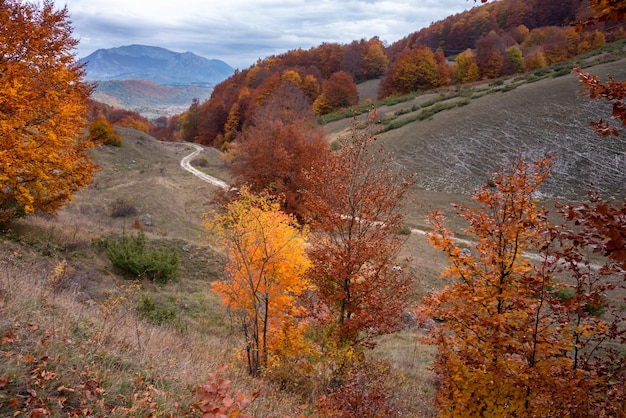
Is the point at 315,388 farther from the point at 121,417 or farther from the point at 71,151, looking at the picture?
the point at 71,151

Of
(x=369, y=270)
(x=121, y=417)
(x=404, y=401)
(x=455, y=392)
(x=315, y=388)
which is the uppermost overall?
(x=121, y=417)

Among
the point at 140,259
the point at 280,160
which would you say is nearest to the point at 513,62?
the point at 280,160

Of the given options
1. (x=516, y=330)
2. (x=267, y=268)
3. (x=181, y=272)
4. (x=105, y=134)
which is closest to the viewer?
(x=516, y=330)

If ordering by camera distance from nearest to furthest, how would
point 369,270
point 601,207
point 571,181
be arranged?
A: point 601,207
point 369,270
point 571,181

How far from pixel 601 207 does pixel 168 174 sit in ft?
138

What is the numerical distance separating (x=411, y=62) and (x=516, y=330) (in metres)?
76.1

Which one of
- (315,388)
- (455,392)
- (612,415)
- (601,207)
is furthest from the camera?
(315,388)

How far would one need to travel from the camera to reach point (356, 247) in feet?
31.9

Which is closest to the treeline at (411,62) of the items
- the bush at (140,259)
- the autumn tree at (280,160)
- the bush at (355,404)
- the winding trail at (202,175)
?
the winding trail at (202,175)

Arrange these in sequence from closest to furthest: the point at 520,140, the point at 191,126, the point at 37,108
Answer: the point at 37,108 → the point at 520,140 → the point at 191,126

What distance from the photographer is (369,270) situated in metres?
10.0

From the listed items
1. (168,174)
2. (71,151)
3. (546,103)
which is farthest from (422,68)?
(71,151)

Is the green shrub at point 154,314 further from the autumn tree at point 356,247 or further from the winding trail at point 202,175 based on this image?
the winding trail at point 202,175

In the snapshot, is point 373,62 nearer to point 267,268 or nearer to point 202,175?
point 202,175
